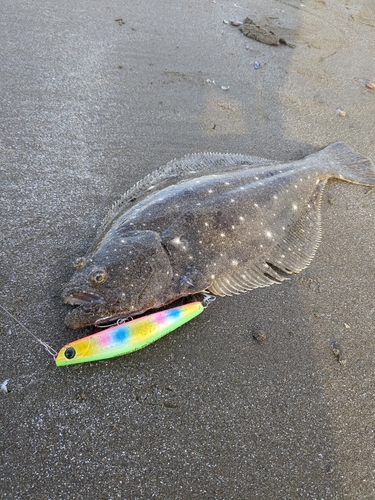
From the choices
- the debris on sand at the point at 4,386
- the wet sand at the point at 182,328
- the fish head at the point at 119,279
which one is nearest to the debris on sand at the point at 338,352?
the wet sand at the point at 182,328

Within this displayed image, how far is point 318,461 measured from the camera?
215 cm

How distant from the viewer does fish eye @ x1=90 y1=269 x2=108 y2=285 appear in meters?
2.41

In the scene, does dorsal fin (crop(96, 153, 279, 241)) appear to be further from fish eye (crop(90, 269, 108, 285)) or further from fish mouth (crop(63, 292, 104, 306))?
fish mouth (crop(63, 292, 104, 306))

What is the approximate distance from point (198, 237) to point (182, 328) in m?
0.73

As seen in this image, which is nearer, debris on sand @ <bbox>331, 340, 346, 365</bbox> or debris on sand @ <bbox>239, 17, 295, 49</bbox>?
debris on sand @ <bbox>331, 340, 346, 365</bbox>

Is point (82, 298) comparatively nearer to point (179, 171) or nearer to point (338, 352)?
point (179, 171)

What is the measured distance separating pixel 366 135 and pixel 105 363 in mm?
4535

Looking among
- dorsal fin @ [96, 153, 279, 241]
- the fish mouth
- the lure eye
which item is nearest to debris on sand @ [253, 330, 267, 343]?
the fish mouth

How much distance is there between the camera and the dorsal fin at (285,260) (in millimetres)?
2801

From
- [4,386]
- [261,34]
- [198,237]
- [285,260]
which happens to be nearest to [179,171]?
[198,237]

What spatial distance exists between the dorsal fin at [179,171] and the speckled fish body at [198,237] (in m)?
0.01

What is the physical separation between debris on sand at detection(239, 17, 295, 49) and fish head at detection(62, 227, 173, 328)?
5127mm

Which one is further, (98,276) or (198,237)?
(198,237)

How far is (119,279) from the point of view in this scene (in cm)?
246
